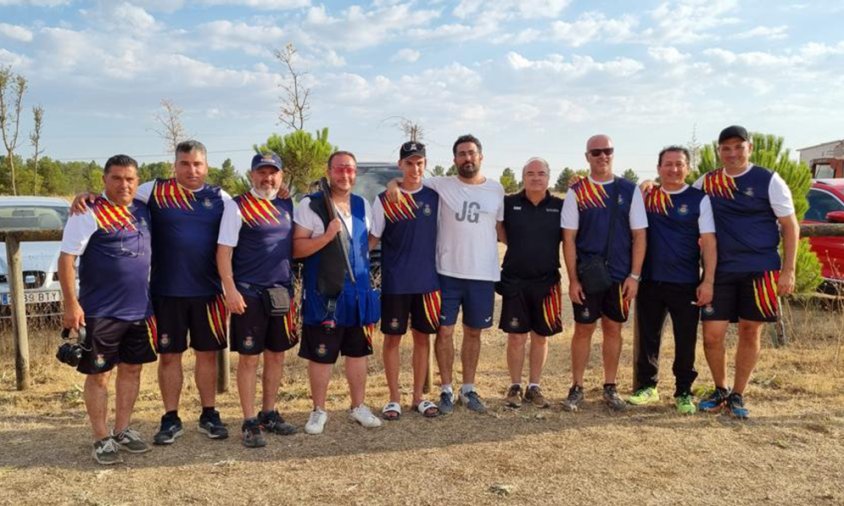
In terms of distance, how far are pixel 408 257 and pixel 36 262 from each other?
511 cm

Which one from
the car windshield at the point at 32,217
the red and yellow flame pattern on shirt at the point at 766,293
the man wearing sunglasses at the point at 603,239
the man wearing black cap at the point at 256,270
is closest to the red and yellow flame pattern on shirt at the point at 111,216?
the man wearing black cap at the point at 256,270

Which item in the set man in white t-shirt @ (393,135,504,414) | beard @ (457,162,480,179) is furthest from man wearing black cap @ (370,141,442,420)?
beard @ (457,162,480,179)

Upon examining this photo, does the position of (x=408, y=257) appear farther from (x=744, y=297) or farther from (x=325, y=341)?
(x=744, y=297)

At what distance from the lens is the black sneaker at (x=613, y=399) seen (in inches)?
209

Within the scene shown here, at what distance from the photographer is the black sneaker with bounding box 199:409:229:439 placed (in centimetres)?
467

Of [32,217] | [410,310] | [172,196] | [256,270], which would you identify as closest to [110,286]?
[172,196]

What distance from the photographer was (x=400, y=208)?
5.05 m

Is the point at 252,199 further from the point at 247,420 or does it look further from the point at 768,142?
the point at 768,142

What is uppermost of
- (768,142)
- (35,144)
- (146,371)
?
(35,144)

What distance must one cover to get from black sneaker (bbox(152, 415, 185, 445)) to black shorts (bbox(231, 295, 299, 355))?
0.71 m

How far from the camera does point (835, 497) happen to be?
368cm

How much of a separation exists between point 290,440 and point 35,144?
95.8 feet

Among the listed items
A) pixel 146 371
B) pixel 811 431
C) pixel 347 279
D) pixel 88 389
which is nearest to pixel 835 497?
pixel 811 431

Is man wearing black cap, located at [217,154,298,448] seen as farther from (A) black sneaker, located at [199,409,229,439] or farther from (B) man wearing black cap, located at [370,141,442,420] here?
(B) man wearing black cap, located at [370,141,442,420]
